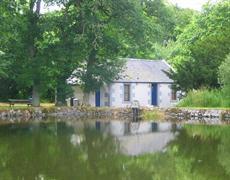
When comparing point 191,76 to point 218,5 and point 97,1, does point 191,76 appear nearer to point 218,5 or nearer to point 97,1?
point 97,1

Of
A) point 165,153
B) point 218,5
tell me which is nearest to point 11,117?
point 165,153

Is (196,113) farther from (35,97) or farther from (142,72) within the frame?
(35,97)

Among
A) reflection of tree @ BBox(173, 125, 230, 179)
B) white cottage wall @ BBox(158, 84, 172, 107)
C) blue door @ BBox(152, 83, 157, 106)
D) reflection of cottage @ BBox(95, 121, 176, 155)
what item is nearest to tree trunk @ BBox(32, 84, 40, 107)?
reflection of cottage @ BBox(95, 121, 176, 155)

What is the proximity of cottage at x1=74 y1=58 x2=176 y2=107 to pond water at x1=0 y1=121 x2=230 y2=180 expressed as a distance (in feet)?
48.9

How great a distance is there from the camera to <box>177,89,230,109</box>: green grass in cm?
3048

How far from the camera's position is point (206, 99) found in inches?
1220

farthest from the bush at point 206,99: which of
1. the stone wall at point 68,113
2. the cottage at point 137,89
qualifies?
the cottage at point 137,89

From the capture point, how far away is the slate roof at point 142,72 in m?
38.2

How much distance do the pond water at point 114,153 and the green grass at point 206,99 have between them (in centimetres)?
802

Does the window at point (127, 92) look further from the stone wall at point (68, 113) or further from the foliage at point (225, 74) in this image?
the foliage at point (225, 74)

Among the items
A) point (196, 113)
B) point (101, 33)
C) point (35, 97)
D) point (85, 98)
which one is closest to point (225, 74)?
point (196, 113)

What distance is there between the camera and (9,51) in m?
32.3

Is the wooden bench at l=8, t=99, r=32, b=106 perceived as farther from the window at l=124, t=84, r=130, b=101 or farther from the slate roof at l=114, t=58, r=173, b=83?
the window at l=124, t=84, r=130, b=101

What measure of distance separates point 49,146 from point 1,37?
1547 centimetres
